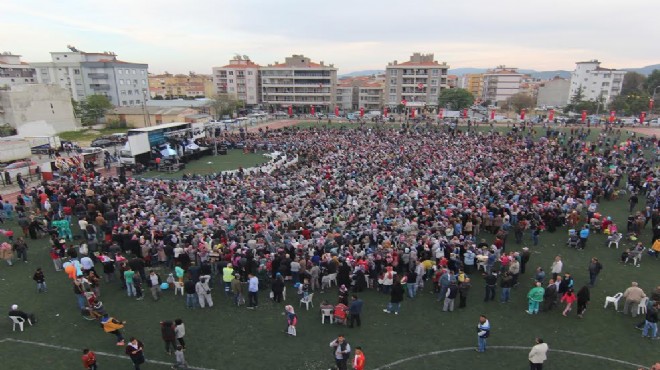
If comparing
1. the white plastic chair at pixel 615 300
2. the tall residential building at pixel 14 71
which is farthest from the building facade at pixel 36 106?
the white plastic chair at pixel 615 300

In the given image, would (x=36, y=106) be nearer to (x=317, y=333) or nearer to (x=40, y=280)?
(x=40, y=280)

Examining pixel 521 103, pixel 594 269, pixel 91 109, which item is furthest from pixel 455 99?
pixel 594 269

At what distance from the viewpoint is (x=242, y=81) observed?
300 ft

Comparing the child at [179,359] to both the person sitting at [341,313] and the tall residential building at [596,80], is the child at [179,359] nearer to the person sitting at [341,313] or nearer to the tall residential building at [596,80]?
the person sitting at [341,313]

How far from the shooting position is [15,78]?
249 ft

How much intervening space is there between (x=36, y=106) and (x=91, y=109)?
1174 cm

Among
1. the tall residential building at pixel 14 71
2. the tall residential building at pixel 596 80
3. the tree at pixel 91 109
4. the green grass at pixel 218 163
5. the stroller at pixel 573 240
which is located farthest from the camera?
the tall residential building at pixel 596 80

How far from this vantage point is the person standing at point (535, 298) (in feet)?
36.0

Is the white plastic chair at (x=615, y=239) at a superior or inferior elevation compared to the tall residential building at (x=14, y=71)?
inferior

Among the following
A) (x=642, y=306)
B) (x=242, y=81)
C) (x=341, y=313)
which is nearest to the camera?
(x=341, y=313)

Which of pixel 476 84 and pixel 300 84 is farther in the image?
pixel 476 84

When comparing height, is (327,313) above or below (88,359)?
below

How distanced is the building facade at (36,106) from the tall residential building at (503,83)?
10524 centimetres

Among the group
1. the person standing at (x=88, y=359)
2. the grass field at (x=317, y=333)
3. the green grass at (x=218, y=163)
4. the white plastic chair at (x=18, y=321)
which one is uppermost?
the person standing at (x=88, y=359)
